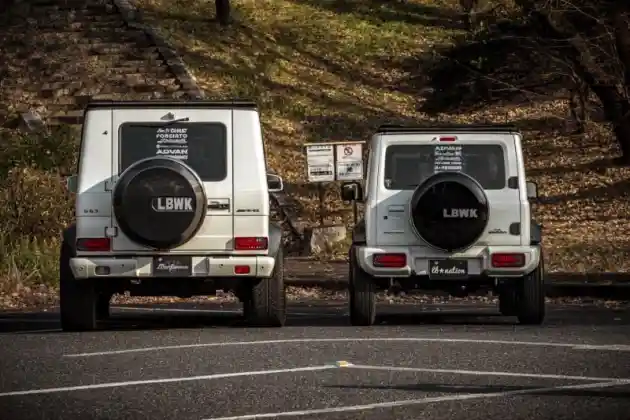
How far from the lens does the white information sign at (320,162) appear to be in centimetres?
2634

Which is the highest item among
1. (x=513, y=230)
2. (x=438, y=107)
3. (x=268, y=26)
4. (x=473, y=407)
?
(x=268, y=26)

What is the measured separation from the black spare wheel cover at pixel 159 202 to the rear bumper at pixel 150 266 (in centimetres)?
27

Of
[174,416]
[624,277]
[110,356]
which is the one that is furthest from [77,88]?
[174,416]

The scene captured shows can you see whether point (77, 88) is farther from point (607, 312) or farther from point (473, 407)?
point (473, 407)

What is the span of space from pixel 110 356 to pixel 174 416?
3.73m

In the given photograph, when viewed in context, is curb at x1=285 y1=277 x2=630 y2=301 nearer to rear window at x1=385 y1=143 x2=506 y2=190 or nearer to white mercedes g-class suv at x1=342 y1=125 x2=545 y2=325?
white mercedes g-class suv at x1=342 y1=125 x2=545 y2=325

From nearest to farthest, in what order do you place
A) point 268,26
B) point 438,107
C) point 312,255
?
point 312,255 < point 438,107 < point 268,26

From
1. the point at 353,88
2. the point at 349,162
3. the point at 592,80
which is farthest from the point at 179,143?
the point at 353,88

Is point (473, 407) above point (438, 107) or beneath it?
beneath

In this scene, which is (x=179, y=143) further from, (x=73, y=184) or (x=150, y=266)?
(x=150, y=266)

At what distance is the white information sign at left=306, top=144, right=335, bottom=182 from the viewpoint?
26.3m

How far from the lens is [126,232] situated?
1532 centimetres

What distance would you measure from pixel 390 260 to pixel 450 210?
818 mm

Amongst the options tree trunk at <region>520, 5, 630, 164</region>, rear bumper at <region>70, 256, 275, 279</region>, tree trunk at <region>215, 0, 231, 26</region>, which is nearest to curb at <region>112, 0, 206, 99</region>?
tree trunk at <region>215, 0, 231, 26</region>
